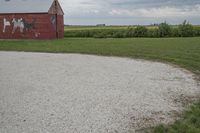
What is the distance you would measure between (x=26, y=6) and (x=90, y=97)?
95.5 ft

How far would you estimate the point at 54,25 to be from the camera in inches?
1350

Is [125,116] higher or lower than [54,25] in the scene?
lower

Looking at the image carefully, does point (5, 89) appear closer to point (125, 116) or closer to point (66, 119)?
point (66, 119)

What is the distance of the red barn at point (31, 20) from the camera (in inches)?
1304

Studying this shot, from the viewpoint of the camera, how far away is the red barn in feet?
109

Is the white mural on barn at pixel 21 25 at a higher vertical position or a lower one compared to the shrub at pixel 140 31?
higher

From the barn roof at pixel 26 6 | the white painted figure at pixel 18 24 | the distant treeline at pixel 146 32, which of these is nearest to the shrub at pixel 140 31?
the distant treeline at pixel 146 32

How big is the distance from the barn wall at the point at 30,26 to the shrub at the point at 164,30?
16.2 m

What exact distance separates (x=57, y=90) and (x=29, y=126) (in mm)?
2919

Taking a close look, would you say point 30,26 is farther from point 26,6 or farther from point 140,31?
point 140,31

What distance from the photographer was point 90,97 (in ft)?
25.2

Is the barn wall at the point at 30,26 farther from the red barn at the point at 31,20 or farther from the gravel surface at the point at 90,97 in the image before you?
the gravel surface at the point at 90,97

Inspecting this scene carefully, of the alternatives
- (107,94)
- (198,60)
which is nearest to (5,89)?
(107,94)

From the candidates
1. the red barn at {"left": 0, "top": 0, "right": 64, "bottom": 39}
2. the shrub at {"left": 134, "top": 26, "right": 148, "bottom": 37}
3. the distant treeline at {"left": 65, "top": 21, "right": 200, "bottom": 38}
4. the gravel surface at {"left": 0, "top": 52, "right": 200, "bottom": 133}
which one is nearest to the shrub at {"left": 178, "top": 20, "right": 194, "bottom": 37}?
the distant treeline at {"left": 65, "top": 21, "right": 200, "bottom": 38}
